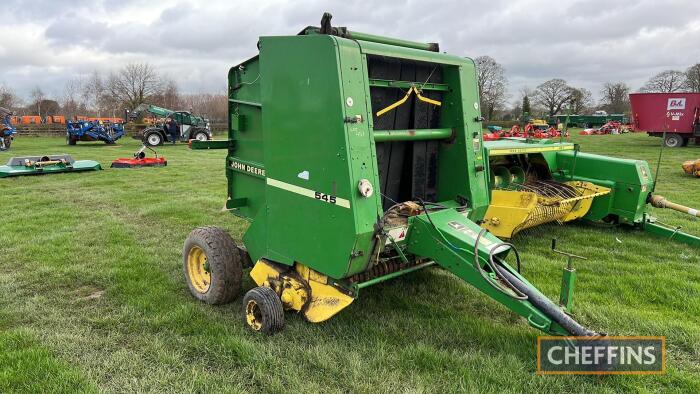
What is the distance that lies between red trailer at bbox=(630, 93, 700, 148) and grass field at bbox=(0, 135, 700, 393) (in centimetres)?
1788

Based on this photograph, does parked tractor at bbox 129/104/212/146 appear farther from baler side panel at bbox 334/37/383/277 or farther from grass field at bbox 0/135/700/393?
baler side panel at bbox 334/37/383/277

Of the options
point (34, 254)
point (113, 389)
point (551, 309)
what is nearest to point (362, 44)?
point (551, 309)

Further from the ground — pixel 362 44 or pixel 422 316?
pixel 362 44

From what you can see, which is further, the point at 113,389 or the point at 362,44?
the point at 362,44

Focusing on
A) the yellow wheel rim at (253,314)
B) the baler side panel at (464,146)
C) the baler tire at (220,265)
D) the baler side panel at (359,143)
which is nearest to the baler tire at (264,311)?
the yellow wheel rim at (253,314)

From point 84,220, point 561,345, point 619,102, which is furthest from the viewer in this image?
point 619,102

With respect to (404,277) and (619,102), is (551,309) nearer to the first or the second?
(404,277)

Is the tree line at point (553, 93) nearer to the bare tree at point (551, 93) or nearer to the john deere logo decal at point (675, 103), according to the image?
the bare tree at point (551, 93)

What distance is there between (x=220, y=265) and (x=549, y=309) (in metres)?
2.53

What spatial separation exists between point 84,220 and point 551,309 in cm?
686

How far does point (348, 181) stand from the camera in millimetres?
3031

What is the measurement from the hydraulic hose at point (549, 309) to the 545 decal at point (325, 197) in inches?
46.9

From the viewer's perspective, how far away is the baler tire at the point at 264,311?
348 cm

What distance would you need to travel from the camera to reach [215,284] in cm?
402
